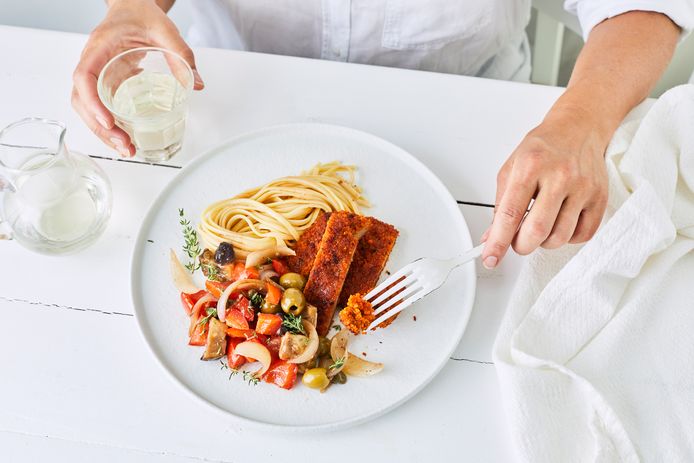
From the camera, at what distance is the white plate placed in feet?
4.36

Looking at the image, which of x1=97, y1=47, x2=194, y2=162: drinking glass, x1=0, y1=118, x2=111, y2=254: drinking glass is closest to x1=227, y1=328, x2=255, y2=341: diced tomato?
x1=0, y1=118, x2=111, y2=254: drinking glass

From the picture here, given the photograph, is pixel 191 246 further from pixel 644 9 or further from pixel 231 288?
pixel 644 9

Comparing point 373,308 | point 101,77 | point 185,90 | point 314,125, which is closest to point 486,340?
point 373,308

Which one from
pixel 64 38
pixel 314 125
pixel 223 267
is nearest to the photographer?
pixel 223 267

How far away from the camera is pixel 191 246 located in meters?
1.51

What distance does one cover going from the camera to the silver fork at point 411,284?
139cm

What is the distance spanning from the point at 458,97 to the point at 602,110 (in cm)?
40

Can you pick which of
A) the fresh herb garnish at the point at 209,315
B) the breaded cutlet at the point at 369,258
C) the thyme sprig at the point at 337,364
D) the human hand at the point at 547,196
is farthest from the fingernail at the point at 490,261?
the fresh herb garnish at the point at 209,315

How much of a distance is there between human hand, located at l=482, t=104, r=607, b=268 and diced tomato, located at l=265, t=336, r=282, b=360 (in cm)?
44

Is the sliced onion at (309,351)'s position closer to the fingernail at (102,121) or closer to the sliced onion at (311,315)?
the sliced onion at (311,315)

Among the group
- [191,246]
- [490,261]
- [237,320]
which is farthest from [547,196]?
[191,246]

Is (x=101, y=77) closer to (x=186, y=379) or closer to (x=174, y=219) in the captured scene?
(x=174, y=219)

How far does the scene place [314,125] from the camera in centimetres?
171

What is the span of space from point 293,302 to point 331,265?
123mm
